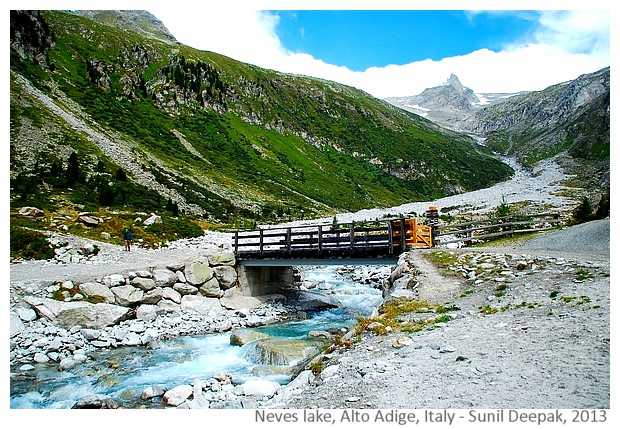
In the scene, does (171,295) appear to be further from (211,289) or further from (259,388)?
(259,388)

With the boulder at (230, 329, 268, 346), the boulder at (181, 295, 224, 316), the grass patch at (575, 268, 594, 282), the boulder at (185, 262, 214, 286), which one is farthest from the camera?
the boulder at (185, 262, 214, 286)

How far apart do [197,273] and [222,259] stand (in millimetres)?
2183

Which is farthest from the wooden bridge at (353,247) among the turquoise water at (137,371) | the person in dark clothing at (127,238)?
the person in dark clothing at (127,238)

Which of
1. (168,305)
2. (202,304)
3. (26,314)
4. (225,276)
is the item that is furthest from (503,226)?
(26,314)

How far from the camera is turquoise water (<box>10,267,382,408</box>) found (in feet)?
40.6

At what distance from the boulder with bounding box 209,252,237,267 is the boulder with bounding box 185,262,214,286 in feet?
2.26

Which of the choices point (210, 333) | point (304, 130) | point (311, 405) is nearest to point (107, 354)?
point (210, 333)

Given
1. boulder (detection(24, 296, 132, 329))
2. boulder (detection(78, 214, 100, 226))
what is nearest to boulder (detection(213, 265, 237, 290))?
boulder (detection(24, 296, 132, 329))

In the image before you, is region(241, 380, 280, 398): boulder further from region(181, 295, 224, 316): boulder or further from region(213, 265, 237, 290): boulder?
region(213, 265, 237, 290): boulder

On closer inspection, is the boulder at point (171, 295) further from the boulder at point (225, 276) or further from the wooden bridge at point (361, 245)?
the wooden bridge at point (361, 245)

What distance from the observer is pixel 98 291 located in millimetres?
19656

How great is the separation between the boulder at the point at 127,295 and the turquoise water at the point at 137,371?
360 cm

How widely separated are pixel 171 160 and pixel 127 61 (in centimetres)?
5406
